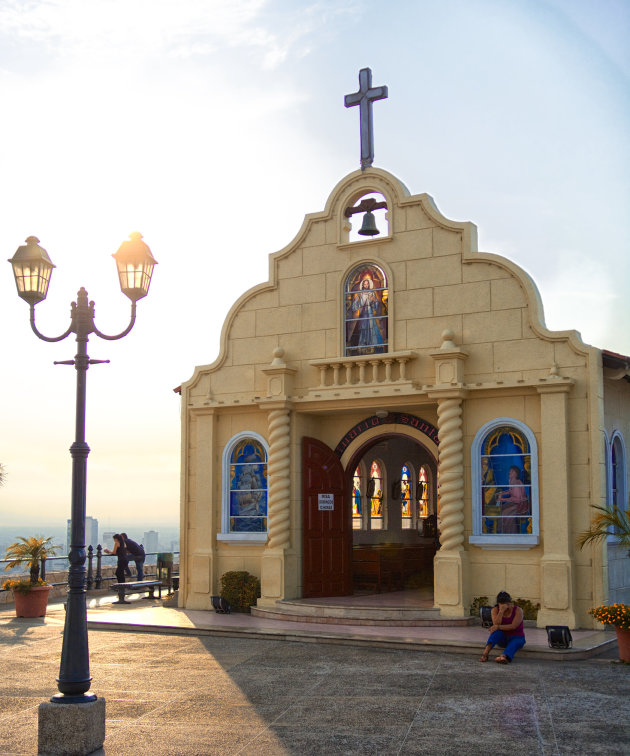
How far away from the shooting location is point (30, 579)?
17.0m

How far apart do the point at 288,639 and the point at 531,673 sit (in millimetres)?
4182

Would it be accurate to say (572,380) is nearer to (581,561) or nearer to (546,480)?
(546,480)

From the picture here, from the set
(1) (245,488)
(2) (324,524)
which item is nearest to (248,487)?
(1) (245,488)

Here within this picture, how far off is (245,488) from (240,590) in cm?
197

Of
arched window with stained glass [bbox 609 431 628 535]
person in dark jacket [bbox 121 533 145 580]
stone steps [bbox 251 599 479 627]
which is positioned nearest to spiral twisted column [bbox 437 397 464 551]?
stone steps [bbox 251 599 479 627]

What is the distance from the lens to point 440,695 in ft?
31.4

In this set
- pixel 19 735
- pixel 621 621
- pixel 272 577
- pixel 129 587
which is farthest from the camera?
pixel 129 587

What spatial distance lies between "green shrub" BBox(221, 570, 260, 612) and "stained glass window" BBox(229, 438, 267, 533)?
0.93m

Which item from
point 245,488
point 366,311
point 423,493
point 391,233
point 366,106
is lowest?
point 423,493

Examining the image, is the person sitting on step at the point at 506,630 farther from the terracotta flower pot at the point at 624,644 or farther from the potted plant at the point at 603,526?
the potted plant at the point at 603,526

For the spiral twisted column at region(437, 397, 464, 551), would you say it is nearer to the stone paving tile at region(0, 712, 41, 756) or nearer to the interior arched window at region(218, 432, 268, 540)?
the interior arched window at region(218, 432, 268, 540)

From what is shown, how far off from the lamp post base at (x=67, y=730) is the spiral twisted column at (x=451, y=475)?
8466mm

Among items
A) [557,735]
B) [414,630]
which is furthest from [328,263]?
[557,735]

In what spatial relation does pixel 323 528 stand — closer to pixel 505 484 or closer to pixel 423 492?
pixel 505 484
